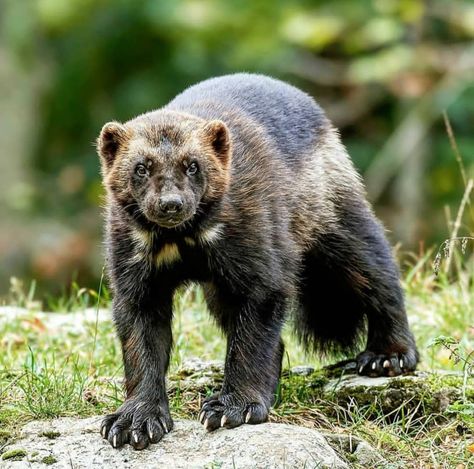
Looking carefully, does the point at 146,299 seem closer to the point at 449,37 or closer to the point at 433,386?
the point at 433,386

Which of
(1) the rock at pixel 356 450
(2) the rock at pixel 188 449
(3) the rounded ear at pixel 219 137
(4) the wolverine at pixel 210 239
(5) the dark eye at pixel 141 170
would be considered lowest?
(1) the rock at pixel 356 450

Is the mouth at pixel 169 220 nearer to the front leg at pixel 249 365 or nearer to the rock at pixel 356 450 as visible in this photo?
the front leg at pixel 249 365

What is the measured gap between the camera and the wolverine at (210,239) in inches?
225

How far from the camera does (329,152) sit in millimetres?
7168

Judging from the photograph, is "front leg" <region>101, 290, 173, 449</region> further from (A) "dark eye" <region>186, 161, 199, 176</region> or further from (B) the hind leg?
(B) the hind leg

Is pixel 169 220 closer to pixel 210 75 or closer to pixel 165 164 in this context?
pixel 165 164

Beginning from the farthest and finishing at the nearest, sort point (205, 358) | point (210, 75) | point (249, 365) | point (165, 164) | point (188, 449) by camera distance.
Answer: point (210, 75) → point (205, 358) → point (249, 365) → point (165, 164) → point (188, 449)

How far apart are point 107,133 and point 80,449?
157 cm

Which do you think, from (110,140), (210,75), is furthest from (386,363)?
(210,75)

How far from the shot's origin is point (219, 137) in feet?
19.7

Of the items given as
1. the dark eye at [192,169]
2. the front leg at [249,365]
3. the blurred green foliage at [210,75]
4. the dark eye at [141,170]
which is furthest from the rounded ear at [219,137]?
the blurred green foliage at [210,75]

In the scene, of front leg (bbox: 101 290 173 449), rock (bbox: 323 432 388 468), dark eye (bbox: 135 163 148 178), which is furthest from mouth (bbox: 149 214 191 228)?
rock (bbox: 323 432 388 468)

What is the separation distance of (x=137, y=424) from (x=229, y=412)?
432 millimetres

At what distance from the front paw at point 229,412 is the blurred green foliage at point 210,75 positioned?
22.3 ft
